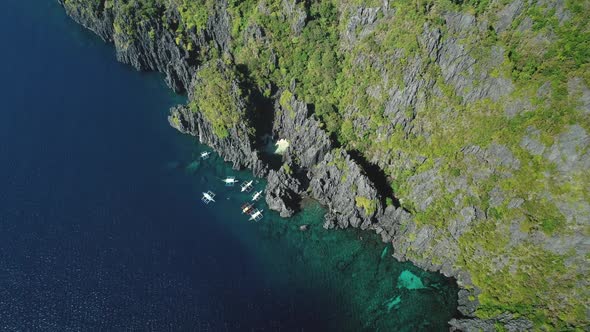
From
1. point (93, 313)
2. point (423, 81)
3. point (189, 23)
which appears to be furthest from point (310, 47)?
point (93, 313)

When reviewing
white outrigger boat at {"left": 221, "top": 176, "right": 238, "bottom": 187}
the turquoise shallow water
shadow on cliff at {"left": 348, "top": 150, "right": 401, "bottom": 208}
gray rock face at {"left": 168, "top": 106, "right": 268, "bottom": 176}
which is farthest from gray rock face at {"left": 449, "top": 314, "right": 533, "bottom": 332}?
white outrigger boat at {"left": 221, "top": 176, "right": 238, "bottom": 187}

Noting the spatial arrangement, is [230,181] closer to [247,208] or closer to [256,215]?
[247,208]

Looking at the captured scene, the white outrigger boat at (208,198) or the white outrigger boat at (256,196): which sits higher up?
the white outrigger boat at (256,196)

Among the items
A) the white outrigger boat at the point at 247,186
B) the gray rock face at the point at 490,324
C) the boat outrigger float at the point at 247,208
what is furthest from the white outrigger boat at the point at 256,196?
the gray rock face at the point at 490,324

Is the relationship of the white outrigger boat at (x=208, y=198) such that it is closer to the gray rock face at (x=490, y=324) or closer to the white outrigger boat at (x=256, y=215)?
the white outrigger boat at (x=256, y=215)

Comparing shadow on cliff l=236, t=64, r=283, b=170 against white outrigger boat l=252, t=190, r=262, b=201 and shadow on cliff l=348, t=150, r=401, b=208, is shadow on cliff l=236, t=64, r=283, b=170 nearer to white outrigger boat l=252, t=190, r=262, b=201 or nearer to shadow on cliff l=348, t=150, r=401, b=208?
white outrigger boat l=252, t=190, r=262, b=201

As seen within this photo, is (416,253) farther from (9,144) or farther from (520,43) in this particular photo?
(9,144)
